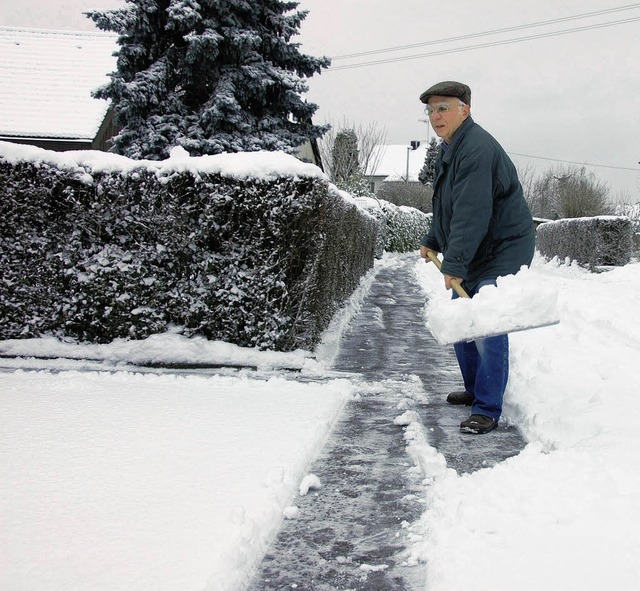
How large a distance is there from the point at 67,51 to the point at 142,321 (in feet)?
62.4

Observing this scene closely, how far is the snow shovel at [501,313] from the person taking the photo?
333 centimetres

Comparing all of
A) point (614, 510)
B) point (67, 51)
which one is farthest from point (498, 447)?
point (67, 51)

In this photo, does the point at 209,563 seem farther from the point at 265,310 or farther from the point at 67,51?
the point at 67,51

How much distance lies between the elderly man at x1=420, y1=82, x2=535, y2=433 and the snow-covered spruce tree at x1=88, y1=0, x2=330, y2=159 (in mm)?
8827

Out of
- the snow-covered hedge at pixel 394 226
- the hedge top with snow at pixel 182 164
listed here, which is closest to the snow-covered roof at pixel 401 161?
the snow-covered hedge at pixel 394 226

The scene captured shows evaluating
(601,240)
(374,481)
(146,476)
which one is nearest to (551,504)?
(374,481)

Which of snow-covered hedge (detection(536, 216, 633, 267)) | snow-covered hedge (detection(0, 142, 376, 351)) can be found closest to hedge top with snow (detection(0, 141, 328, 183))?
snow-covered hedge (detection(0, 142, 376, 351))

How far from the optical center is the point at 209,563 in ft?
6.98

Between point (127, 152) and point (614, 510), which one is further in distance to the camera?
point (127, 152)

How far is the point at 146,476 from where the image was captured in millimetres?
2867

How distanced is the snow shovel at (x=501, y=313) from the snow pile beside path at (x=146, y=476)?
0.99m

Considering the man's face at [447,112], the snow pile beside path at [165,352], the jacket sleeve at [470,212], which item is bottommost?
the snow pile beside path at [165,352]

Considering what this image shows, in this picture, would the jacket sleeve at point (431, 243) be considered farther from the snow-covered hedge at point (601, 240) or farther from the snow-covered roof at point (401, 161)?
the snow-covered roof at point (401, 161)

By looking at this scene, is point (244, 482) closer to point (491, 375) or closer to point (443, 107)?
point (491, 375)
